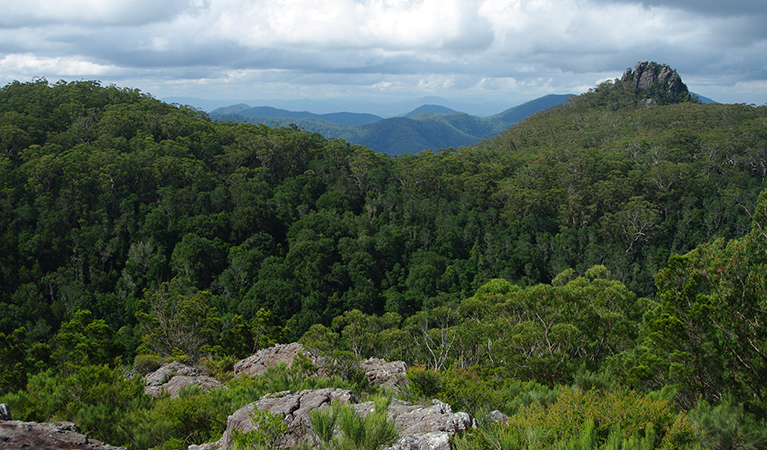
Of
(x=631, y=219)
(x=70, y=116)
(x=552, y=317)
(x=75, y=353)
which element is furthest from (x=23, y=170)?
(x=631, y=219)

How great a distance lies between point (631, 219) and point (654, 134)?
35423mm

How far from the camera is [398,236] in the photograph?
45594 millimetres

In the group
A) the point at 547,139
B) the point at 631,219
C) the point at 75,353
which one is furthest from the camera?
the point at 547,139

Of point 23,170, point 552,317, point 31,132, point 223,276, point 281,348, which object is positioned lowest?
point 223,276

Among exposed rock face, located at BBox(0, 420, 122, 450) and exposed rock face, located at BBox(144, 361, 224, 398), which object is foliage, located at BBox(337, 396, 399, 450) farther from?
exposed rock face, located at BBox(144, 361, 224, 398)

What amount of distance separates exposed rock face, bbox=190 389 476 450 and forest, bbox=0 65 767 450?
51 centimetres

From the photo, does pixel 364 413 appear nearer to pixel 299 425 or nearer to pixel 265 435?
pixel 299 425

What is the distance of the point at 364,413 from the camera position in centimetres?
717

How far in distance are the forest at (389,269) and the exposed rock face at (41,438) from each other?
1.10 m

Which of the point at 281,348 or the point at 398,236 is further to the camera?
the point at 398,236

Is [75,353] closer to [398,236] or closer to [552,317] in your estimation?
[552,317]

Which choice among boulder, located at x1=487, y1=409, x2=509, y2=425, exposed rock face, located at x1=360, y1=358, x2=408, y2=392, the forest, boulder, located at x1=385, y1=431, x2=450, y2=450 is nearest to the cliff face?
the forest

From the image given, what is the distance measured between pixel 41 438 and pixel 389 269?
3663 centimetres

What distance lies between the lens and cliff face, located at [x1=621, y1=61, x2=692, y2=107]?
10838cm
